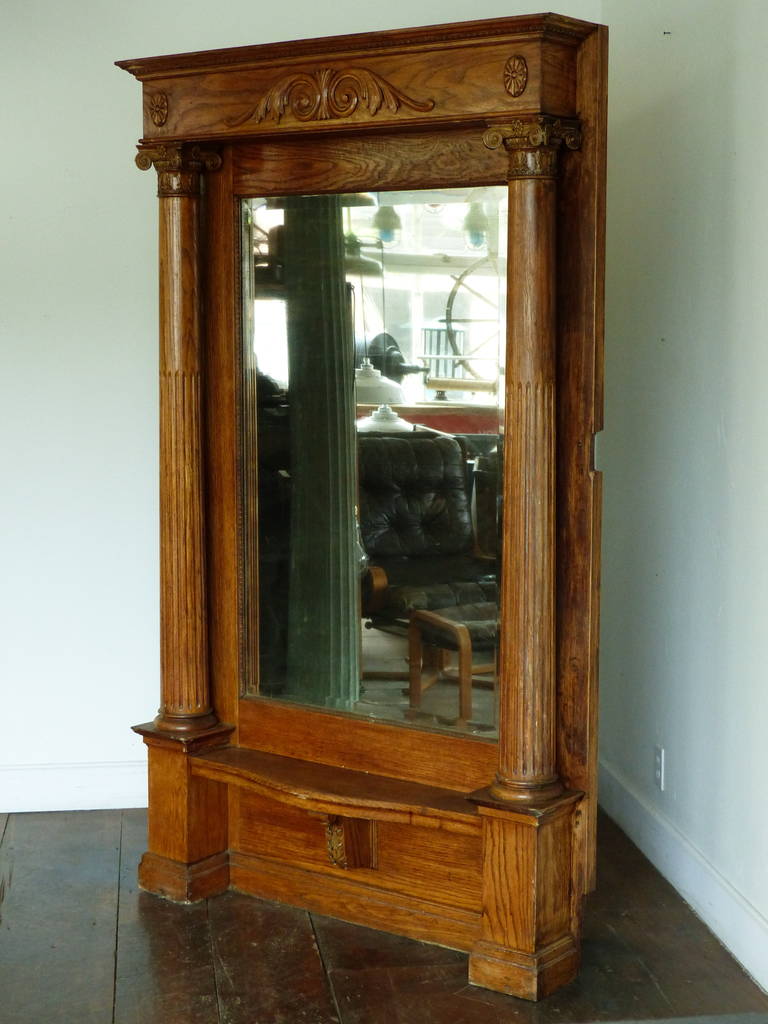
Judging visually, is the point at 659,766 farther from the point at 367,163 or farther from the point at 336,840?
the point at 367,163

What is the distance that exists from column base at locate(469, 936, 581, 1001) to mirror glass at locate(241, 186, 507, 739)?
504 millimetres

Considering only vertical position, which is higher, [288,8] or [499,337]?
[288,8]

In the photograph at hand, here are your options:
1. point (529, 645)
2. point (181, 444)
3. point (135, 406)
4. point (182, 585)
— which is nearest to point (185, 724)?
point (182, 585)

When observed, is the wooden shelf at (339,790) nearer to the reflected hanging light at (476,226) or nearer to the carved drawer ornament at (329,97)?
the reflected hanging light at (476,226)

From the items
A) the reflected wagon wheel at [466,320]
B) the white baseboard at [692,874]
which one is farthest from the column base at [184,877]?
the reflected wagon wheel at [466,320]

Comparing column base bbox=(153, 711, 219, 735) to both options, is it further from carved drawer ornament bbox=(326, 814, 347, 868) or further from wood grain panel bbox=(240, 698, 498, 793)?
carved drawer ornament bbox=(326, 814, 347, 868)

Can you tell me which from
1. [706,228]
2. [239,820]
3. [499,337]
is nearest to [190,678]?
[239,820]

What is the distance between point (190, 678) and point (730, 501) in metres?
1.45

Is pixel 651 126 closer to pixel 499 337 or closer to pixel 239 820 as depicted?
pixel 499 337

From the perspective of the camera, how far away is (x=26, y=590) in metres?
3.93

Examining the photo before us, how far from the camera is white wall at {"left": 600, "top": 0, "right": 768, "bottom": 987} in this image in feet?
9.34

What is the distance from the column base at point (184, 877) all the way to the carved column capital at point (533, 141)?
1.92 metres

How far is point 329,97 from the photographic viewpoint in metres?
2.84

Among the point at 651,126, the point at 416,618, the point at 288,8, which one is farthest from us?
the point at 288,8
